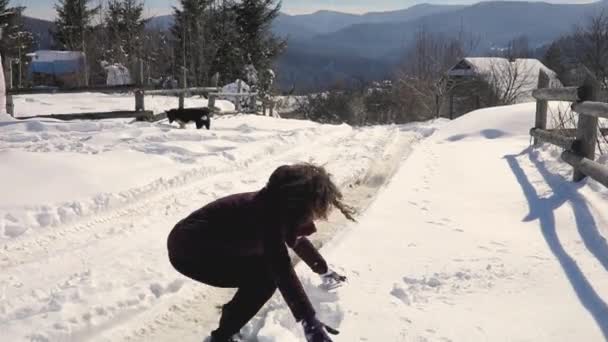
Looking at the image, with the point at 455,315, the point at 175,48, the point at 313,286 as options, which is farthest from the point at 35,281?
the point at 175,48

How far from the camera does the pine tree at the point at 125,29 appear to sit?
33.2 m

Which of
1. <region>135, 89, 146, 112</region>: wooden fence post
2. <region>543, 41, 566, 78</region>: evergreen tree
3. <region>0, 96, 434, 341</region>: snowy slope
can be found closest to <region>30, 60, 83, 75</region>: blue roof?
<region>135, 89, 146, 112</region>: wooden fence post

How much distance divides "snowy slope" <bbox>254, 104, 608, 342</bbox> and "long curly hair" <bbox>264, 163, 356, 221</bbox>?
0.81 meters

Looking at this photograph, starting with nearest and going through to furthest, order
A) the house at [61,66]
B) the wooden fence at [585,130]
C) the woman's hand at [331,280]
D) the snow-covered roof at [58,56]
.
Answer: the woman's hand at [331,280]
the wooden fence at [585,130]
the house at [61,66]
the snow-covered roof at [58,56]

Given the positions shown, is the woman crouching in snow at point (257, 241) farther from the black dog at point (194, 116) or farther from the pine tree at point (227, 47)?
the pine tree at point (227, 47)

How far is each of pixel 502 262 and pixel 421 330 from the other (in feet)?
3.89

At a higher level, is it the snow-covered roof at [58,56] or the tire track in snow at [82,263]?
the snow-covered roof at [58,56]

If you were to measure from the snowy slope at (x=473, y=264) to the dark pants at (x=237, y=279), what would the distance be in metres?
0.25

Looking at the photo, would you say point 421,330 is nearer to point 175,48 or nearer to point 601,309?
point 601,309

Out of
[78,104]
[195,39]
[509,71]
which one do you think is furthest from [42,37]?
[509,71]

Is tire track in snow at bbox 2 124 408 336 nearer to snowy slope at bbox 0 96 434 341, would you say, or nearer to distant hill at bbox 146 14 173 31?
snowy slope at bbox 0 96 434 341

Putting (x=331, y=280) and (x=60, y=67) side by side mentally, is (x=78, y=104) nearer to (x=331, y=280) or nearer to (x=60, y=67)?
(x=60, y=67)

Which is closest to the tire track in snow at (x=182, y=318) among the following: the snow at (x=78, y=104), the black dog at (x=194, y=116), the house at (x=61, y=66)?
the black dog at (x=194, y=116)

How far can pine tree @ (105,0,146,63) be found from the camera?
3316cm
